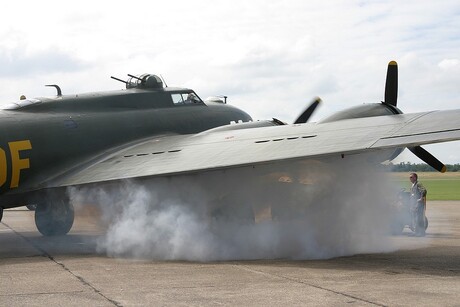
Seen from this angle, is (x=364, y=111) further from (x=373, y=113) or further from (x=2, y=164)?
(x=2, y=164)

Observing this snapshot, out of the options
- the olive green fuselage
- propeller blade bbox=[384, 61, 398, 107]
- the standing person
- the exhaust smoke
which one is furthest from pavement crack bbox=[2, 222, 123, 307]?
the standing person

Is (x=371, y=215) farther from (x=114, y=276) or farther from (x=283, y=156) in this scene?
(x=114, y=276)

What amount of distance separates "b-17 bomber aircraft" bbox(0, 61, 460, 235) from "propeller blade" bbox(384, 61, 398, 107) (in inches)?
1.2

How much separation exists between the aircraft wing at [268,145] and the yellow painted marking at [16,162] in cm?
95

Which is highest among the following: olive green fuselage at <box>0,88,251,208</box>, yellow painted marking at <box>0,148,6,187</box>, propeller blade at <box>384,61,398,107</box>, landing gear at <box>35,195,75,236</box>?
propeller blade at <box>384,61,398,107</box>

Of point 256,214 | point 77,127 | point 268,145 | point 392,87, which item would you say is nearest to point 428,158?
point 392,87

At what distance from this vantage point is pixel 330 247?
699 inches

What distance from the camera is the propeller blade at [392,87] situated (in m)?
21.3

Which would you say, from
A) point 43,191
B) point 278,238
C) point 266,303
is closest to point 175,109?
point 43,191

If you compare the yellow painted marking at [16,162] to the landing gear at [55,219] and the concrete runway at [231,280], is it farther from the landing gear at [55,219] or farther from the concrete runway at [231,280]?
the landing gear at [55,219]

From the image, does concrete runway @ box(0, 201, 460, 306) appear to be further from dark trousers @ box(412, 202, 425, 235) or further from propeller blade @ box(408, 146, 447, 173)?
dark trousers @ box(412, 202, 425, 235)

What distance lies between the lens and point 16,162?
19.2m

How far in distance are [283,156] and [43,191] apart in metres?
7.92

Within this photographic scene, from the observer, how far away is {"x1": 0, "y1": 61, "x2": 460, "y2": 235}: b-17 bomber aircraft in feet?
51.6
